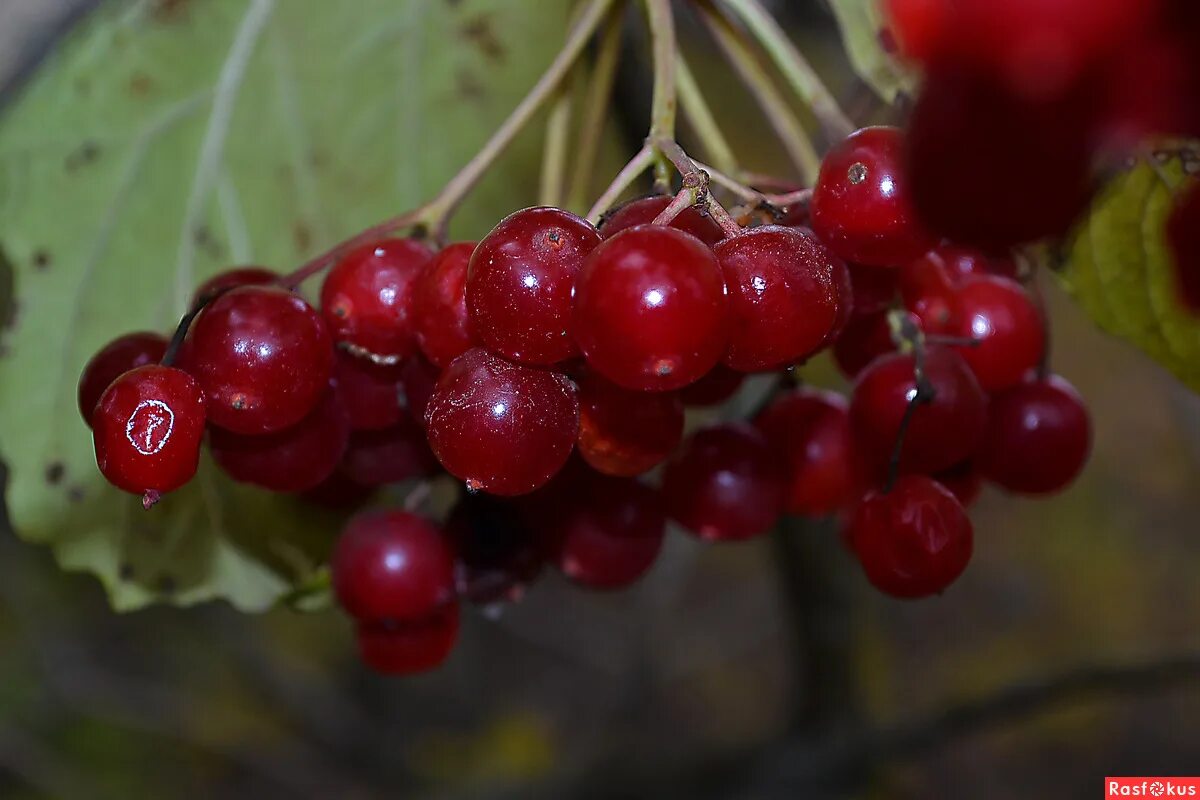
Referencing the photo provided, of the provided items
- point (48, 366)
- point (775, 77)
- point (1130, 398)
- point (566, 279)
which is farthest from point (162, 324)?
point (1130, 398)

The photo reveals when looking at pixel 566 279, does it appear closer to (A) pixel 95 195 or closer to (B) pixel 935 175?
(B) pixel 935 175

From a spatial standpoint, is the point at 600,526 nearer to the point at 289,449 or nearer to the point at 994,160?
the point at 289,449

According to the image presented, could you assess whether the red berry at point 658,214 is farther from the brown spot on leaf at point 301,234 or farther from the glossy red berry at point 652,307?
the brown spot on leaf at point 301,234

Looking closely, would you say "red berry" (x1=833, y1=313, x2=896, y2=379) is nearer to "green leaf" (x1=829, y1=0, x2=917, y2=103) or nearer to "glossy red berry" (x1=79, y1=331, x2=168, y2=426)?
"green leaf" (x1=829, y1=0, x2=917, y2=103)

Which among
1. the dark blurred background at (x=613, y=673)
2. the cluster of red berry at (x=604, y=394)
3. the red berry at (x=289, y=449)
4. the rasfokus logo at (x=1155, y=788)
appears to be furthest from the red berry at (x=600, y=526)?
the dark blurred background at (x=613, y=673)

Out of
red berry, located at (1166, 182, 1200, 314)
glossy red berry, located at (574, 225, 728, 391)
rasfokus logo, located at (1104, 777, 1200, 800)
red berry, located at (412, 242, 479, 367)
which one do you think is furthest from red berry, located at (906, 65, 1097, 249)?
rasfokus logo, located at (1104, 777, 1200, 800)

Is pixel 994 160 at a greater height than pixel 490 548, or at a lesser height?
greater

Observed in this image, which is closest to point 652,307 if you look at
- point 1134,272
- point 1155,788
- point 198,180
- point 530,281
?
point 530,281

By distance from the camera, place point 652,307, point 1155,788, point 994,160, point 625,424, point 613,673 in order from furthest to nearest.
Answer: point 613,673
point 1155,788
point 625,424
point 652,307
point 994,160
